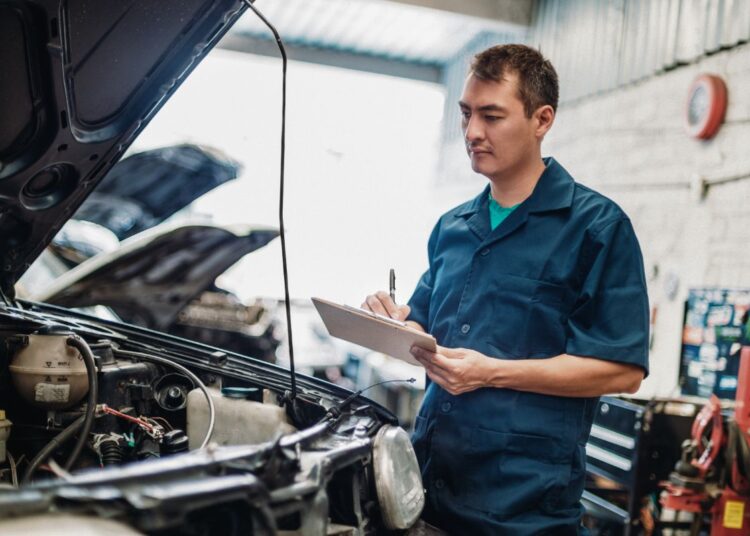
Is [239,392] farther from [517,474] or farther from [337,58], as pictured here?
[337,58]

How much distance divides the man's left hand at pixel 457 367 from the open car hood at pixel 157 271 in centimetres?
242

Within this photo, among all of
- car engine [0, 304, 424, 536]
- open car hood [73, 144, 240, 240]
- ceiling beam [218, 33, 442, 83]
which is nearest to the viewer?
car engine [0, 304, 424, 536]

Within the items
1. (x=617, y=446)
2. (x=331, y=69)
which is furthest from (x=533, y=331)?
(x=331, y=69)

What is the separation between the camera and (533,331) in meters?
1.65

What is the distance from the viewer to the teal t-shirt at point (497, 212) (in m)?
1.81

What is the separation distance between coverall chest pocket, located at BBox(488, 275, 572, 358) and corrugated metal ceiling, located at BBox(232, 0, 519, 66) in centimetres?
485

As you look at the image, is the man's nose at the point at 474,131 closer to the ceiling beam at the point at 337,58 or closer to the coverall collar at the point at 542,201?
the coverall collar at the point at 542,201

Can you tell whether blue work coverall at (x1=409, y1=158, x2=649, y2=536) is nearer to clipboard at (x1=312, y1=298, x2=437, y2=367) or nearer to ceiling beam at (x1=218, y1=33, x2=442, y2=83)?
clipboard at (x1=312, y1=298, x2=437, y2=367)

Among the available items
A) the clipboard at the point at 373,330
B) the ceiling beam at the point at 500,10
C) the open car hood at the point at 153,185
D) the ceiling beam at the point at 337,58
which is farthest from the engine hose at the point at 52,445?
the ceiling beam at the point at 337,58

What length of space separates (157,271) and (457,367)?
2.94m

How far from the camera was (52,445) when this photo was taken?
1.47m

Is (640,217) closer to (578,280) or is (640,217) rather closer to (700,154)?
(700,154)

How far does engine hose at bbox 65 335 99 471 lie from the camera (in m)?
1.44

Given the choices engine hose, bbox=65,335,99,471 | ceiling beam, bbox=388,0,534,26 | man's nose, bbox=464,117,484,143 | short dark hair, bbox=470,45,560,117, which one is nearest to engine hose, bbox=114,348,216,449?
engine hose, bbox=65,335,99,471
